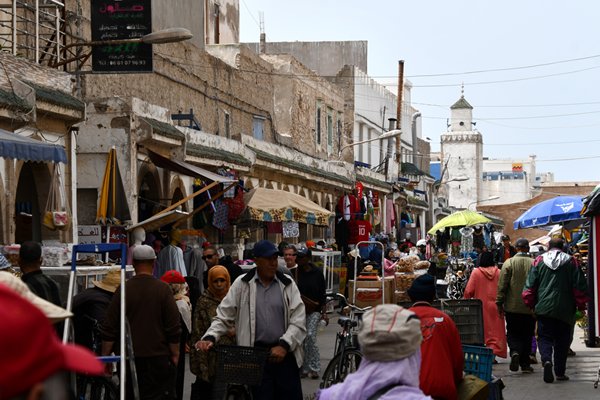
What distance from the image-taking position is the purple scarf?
4.61m

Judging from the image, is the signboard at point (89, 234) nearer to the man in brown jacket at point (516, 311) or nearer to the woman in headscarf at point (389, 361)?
the man in brown jacket at point (516, 311)

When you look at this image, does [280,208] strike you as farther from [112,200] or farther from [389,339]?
[389,339]

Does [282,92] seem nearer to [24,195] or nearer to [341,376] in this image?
[24,195]

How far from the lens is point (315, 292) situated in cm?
1373

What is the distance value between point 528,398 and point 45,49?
9454 mm

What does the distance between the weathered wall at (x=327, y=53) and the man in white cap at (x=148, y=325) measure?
48.7 metres

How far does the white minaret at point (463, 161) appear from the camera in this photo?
105 meters

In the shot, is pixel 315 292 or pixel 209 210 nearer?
pixel 315 292

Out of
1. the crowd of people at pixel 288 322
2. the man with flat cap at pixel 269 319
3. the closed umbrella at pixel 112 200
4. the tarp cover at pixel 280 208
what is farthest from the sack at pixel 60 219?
the man with flat cap at pixel 269 319

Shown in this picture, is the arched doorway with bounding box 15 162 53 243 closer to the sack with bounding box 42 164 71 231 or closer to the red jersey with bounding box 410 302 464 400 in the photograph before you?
the sack with bounding box 42 164 71 231

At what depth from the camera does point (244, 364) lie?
25.4ft

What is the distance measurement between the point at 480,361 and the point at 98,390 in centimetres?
294

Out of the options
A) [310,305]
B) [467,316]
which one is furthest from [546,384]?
[467,316]

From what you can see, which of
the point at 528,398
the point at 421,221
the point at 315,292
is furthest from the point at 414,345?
the point at 421,221
